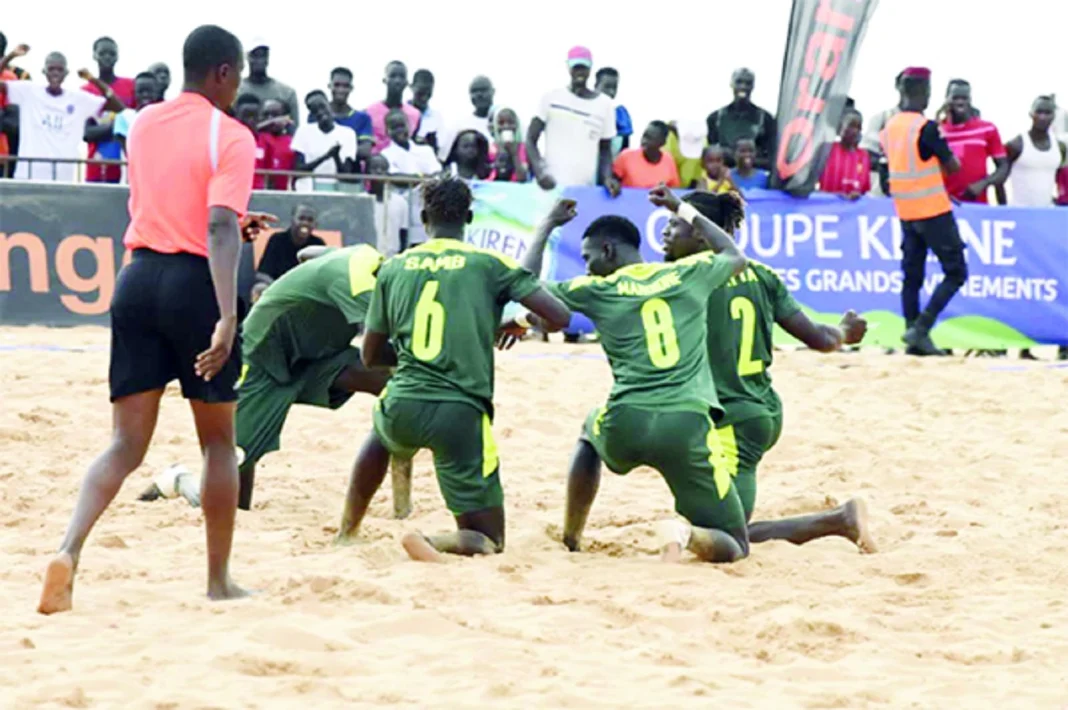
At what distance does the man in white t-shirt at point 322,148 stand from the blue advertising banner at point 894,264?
1.85 m

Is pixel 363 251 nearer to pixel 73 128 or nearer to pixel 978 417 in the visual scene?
pixel 978 417

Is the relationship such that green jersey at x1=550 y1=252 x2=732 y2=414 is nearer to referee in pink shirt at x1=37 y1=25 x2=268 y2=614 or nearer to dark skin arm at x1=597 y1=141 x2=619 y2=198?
referee in pink shirt at x1=37 y1=25 x2=268 y2=614

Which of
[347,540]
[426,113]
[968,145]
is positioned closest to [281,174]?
[426,113]

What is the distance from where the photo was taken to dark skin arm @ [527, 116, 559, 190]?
45.2 feet

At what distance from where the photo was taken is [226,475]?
5.54 metres

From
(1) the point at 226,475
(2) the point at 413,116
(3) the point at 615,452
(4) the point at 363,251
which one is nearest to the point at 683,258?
(3) the point at 615,452

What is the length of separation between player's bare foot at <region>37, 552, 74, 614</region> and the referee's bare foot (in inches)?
18.1

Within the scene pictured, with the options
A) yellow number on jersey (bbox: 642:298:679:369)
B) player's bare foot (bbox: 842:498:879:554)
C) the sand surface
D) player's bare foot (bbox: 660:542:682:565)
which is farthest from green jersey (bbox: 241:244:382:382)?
player's bare foot (bbox: 842:498:879:554)

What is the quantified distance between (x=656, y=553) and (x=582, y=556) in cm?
32

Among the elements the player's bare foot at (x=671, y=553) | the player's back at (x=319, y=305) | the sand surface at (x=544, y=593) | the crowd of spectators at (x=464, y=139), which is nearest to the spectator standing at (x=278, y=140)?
the crowd of spectators at (x=464, y=139)

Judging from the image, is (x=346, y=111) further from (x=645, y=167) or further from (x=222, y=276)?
(x=222, y=276)

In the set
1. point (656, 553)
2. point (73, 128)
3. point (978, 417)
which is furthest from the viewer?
point (73, 128)

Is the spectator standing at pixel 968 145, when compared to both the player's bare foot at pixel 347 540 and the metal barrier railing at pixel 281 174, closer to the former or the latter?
the metal barrier railing at pixel 281 174

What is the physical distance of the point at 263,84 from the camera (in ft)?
46.6
